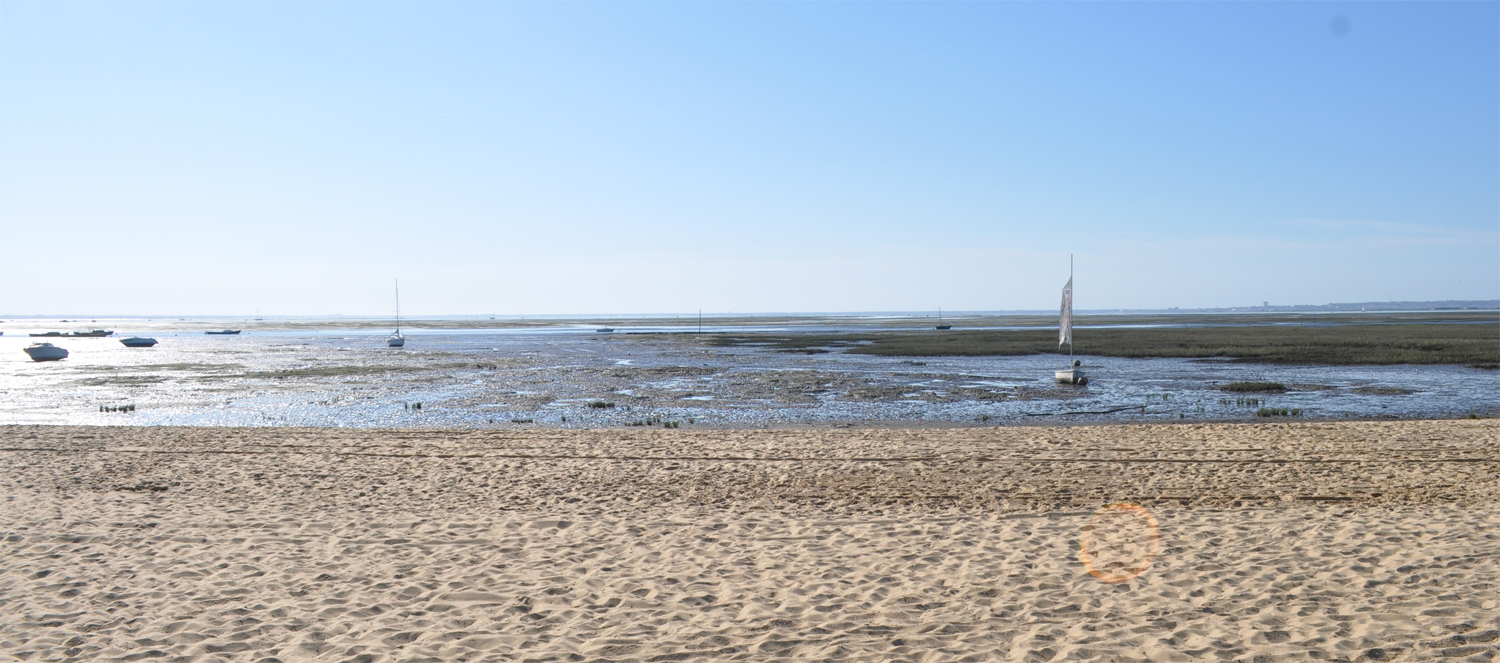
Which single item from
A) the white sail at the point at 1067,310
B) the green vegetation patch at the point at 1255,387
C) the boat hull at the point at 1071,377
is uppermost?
the white sail at the point at 1067,310

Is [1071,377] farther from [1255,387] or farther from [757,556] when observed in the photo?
[757,556]

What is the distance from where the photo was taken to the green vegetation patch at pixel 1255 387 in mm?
27266

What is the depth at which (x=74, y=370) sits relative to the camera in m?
43.0

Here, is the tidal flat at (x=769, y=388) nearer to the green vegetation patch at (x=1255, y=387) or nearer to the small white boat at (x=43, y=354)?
the green vegetation patch at (x=1255, y=387)

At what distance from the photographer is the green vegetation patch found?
27266 millimetres

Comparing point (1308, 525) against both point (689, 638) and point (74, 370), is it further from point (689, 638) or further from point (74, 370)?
point (74, 370)

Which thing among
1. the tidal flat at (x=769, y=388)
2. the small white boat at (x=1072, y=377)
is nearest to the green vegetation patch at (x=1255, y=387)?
the tidal flat at (x=769, y=388)

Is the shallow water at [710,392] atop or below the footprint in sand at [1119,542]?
below

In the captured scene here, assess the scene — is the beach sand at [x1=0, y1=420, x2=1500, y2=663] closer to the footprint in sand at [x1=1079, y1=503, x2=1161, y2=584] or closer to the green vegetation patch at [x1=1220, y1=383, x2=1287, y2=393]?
the footprint in sand at [x1=1079, y1=503, x2=1161, y2=584]

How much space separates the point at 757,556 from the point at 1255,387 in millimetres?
25387

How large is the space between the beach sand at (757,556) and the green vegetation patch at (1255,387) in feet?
44.7

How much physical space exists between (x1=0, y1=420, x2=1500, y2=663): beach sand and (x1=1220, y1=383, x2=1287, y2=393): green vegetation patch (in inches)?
536

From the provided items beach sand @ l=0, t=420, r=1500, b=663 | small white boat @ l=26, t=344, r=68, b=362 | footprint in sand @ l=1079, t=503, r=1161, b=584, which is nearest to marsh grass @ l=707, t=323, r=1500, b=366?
beach sand @ l=0, t=420, r=1500, b=663

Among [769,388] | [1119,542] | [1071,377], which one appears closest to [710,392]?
[769,388]
